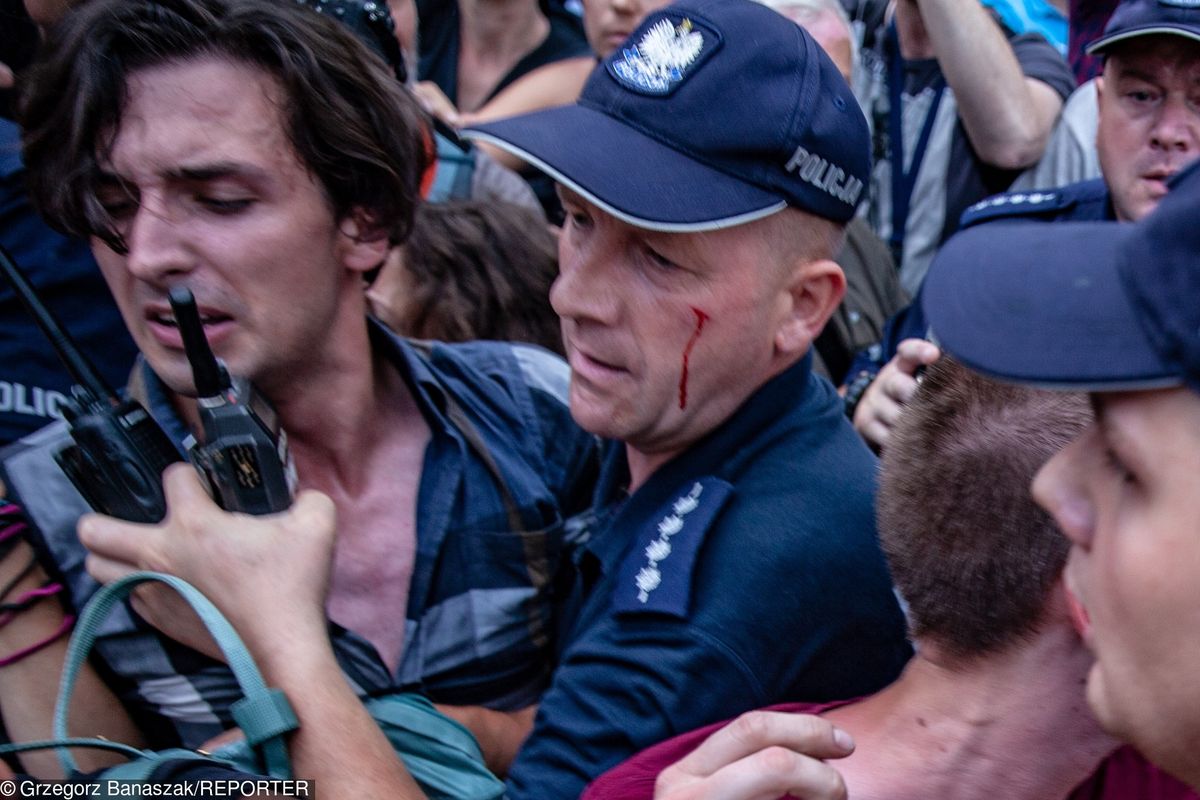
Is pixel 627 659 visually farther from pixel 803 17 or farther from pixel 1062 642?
pixel 803 17

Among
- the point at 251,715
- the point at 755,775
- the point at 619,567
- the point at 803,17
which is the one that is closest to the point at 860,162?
the point at 619,567

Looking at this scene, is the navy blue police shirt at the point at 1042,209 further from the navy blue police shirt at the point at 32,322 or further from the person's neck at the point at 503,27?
the person's neck at the point at 503,27

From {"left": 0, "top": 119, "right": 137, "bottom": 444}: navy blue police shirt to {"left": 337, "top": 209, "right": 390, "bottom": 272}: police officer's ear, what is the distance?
60 centimetres

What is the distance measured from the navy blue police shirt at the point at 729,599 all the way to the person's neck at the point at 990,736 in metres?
0.17

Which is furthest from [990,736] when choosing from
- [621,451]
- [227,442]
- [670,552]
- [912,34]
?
[912,34]

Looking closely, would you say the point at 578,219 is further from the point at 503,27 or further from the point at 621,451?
the point at 503,27

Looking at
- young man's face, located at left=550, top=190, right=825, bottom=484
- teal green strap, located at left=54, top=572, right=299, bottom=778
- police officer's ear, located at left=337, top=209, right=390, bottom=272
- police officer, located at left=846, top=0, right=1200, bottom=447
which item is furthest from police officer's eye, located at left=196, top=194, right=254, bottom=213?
police officer, located at left=846, top=0, right=1200, bottom=447

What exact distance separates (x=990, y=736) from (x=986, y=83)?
242 centimetres

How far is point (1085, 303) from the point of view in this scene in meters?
0.97

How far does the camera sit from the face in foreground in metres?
0.95

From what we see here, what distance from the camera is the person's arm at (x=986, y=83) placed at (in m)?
3.36

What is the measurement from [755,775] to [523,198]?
2.34m

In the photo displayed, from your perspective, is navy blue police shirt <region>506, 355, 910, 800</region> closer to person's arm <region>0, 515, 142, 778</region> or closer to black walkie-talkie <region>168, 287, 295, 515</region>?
black walkie-talkie <region>168, 287, 295, 515</region>

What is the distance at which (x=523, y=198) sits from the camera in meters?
3.37
